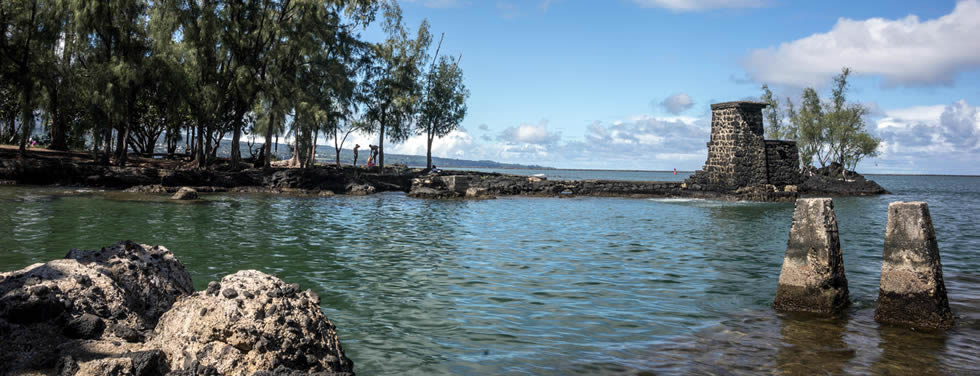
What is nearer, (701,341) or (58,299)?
(58,299)

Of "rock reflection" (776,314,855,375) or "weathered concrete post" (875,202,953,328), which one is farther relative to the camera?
"weathered concrete post" (875,202,953,328)

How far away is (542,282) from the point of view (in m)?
11.0

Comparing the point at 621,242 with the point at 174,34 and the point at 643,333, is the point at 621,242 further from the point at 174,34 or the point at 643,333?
the point at 174,34

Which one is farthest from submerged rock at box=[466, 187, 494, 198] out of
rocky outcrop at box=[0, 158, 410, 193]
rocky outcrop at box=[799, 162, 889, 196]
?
rocky outcrop at box=[799, 162, 889, 196]

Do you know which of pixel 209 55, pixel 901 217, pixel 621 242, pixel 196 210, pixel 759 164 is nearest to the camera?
pixel 901 217

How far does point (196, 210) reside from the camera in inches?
909

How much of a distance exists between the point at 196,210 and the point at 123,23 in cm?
1809

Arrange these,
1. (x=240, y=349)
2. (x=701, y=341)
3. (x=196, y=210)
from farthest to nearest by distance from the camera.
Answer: (x=196, y=210) → (x=701, y=341) → (x=240, y=349)

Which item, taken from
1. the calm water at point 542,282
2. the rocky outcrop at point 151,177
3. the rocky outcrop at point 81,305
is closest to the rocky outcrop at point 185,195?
the calm water at point 542,282

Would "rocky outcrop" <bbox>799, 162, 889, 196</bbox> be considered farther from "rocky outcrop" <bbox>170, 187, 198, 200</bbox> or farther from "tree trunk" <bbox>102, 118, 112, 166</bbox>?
"tree trunk" <bbox>102, 118, 112, 166</bbox>

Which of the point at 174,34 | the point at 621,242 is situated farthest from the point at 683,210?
the point at 174,34

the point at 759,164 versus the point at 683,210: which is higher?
the point at 759,164

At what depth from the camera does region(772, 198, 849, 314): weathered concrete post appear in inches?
334

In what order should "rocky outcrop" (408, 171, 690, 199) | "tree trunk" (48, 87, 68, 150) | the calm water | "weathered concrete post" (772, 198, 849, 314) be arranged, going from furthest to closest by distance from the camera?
1. "rocky outcrop" (408, 171, 690, 199)
2. "tree trunk" (48, 87, 68, 150)
3. "weathered concrete post" (772, 198, 849, 314)
4. the calm water
